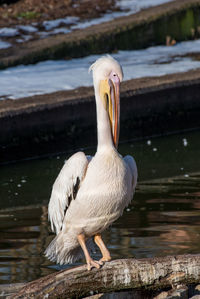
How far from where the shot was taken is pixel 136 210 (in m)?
6.27

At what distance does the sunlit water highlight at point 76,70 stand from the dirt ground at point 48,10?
1686mm

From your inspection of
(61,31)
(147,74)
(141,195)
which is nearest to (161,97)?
(147,74)

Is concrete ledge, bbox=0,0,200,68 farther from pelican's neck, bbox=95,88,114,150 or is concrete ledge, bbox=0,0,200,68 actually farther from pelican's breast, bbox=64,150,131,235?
pelican's breast, bbox=64,150,131,235

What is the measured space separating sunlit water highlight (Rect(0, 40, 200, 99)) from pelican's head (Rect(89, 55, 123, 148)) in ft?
13.2

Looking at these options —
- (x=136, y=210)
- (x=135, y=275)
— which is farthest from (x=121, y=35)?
(x=135, y=275)

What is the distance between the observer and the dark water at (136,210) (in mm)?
5230

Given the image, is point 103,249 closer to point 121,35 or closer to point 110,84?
point 110,84

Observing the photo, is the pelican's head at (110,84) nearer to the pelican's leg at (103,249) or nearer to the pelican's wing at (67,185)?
the pelican's wing at (67,185)

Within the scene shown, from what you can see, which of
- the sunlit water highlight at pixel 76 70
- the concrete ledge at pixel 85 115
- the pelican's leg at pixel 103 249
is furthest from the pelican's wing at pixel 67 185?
the sunlit water highlight at pixel 76 70

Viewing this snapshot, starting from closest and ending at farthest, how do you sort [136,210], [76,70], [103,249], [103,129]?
1. [103,129]
2. [103,249]
3. [136,210]
4. [76,70]

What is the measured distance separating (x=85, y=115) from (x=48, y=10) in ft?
15.6

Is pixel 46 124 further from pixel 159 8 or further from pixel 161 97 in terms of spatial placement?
pixel 159 8

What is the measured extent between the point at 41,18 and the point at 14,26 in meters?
0.59

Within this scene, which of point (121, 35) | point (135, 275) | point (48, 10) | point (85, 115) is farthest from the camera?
point (48, 10)
